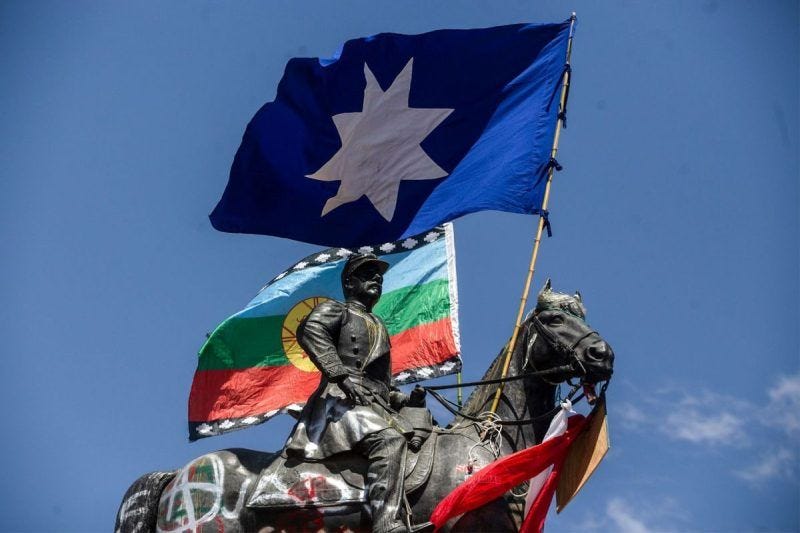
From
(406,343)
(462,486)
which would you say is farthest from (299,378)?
(462,486)

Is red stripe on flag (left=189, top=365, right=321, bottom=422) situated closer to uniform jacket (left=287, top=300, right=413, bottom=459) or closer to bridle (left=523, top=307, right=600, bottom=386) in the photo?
uniform jacket (left=287, top=300, right=413, bottom=459)

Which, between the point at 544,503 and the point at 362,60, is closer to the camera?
the point at 544,503

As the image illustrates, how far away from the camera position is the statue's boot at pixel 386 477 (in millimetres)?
17359

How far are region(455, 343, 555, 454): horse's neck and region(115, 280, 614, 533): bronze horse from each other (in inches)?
0.6

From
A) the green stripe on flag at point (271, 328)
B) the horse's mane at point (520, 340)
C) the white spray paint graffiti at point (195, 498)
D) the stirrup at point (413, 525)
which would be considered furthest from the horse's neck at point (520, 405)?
the green stripe on flag at point (271, 328)

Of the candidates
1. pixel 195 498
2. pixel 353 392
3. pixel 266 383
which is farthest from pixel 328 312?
pixel 266 383

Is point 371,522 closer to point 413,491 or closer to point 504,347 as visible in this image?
point 413,491

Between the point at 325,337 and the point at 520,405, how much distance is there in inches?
120

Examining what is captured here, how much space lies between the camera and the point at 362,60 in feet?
85.7

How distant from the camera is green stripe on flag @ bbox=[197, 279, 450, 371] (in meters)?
24.6

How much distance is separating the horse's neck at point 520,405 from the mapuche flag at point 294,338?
4.73m

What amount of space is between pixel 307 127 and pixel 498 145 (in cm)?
380

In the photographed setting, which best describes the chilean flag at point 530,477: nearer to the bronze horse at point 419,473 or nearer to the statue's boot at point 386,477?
the bronze horse at point 419,473

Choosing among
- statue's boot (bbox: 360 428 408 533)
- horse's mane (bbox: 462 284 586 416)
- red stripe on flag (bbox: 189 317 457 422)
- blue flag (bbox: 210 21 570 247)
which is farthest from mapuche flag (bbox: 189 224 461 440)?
statue's boot (bbox: 360 428 408 533)
